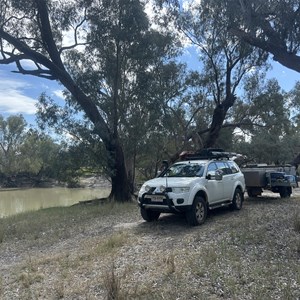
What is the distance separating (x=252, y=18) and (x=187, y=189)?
→ 16.8 feet

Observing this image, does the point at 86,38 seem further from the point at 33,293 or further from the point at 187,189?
the point at 33,293

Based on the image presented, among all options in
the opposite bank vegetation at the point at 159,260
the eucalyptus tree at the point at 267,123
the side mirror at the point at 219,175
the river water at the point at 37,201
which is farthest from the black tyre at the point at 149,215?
the eucalyptus tree at the point at 267,123

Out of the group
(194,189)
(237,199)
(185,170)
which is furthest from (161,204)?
(237,199)

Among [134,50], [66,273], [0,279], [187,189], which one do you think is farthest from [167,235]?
[134,50]

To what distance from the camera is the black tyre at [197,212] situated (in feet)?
32.3

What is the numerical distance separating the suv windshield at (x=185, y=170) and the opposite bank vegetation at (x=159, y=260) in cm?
140

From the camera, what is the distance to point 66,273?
21.1ft

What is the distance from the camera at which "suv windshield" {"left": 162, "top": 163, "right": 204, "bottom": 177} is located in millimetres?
10898

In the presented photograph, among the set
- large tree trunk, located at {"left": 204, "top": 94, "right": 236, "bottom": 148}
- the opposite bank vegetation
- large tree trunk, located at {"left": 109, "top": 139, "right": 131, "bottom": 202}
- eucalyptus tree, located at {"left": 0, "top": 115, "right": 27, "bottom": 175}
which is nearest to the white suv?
the opposite bank vegetation

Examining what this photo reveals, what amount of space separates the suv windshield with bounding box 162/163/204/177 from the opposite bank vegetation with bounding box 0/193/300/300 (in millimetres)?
1397

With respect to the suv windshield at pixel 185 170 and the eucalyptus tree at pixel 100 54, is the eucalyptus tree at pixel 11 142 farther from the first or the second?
the suv windshield at pixel 185 170

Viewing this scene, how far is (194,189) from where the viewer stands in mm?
9953

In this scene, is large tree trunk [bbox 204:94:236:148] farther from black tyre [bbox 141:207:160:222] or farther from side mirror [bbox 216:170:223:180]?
black tyre [bbox 141:207:160:222]

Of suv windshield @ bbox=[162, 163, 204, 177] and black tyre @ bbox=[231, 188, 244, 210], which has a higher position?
suv windshield @ bbox=[162, 163, 204, 177]
